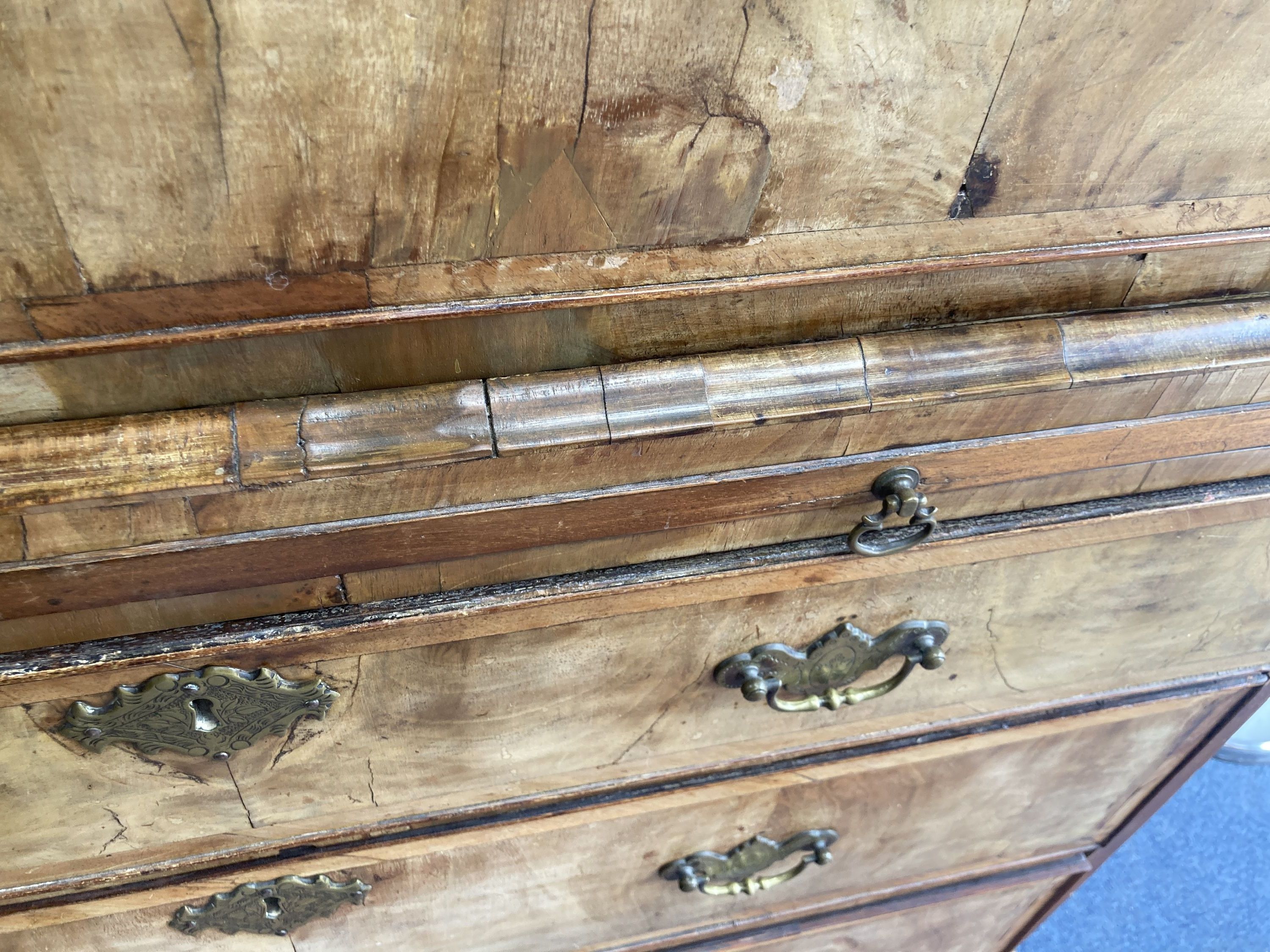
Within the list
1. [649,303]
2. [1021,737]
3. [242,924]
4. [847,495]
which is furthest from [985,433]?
[242,924]

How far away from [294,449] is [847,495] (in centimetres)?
29

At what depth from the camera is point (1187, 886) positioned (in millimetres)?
1317

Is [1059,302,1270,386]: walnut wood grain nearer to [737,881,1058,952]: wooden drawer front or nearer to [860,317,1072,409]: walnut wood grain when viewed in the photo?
[860,317,1072,409]: walnut wood grain

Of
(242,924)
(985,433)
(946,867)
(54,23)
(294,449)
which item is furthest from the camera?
(946,867)

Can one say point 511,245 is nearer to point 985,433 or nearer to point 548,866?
point 985,433

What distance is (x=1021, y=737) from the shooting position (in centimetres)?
71

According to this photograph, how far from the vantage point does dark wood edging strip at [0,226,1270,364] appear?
0.35 metres

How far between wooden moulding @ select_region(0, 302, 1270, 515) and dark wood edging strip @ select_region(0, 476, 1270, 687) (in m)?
0.10

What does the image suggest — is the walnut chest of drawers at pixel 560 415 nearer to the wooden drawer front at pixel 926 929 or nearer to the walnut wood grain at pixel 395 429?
the walnut wood grain at pixel 395 429

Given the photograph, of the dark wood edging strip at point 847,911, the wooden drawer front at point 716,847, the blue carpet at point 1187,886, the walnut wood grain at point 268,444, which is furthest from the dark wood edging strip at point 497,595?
the blue carpet at point 1187,886

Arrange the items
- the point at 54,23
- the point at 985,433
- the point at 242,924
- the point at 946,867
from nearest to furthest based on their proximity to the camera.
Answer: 1. the point at 54,23
2. the point at 985,433
3. the point at 242,924
4. the point at 946,867

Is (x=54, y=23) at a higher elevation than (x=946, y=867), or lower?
higher

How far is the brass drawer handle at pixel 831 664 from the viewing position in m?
0.56

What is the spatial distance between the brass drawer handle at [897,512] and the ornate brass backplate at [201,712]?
1.01 feet
